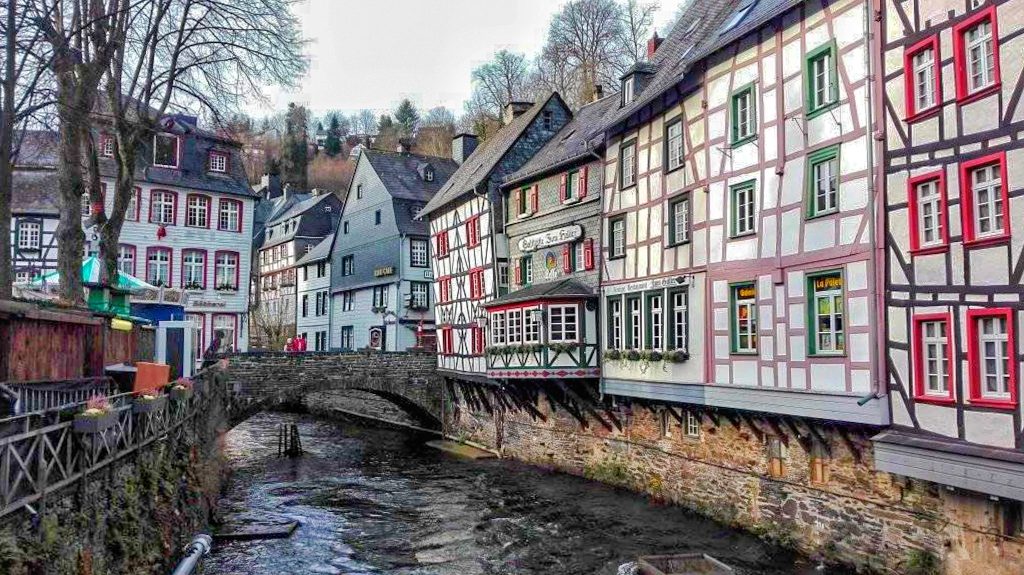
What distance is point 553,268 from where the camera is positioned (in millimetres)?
25891

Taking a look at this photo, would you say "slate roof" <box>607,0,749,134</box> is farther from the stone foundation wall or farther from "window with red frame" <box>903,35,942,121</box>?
the stone foundation wall

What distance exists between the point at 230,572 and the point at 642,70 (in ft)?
54.8

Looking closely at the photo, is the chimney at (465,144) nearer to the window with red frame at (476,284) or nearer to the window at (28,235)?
the window with red frame at (476,284)

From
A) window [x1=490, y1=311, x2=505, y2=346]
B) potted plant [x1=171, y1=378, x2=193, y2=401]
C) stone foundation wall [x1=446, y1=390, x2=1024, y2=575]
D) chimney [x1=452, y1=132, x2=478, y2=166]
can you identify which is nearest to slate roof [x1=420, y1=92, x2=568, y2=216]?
chimney [x1=452, y1=132, x2=478, y2=166]

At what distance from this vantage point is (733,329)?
17.3m

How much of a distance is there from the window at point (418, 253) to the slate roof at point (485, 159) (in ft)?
15.8

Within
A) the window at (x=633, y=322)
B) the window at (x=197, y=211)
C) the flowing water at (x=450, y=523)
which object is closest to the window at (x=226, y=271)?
the window at (x=197, y=211)

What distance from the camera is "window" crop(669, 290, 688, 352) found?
62.2 ft

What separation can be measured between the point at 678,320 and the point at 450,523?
718 cm

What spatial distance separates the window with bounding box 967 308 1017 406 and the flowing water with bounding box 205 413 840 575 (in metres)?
4.53

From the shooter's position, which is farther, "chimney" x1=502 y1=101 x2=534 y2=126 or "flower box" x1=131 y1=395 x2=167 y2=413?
"chimney" x1=502 y1=101 x2=534 y2=126

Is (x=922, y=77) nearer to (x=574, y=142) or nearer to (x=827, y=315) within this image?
(x=827, y=315)

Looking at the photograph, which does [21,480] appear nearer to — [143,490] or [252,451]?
[143,490]

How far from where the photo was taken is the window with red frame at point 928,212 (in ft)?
40.7
